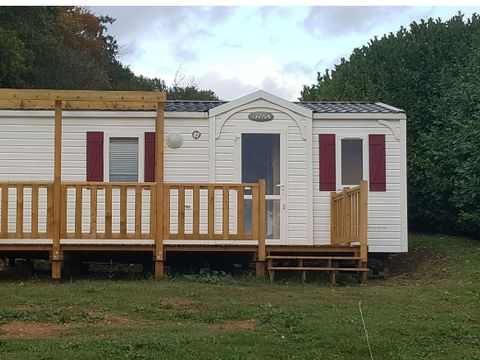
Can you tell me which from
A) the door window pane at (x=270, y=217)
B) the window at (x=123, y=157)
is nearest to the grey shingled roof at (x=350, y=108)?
the door window pane at (x=270, y=217)

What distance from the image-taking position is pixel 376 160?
41.1 feet

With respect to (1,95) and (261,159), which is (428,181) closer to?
(261,159)

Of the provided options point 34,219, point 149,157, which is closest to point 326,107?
point 149,157

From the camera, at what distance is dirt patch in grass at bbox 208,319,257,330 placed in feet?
23.8

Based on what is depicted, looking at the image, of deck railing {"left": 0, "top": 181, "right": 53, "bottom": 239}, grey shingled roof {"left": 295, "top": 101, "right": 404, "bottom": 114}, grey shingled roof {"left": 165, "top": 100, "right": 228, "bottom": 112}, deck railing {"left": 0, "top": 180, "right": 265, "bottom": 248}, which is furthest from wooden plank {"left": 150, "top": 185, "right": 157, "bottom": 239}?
grey shingled roof {"left": 295, "top": 101, "right": 404, "bottom": 114}

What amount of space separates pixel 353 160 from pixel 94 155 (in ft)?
13.5

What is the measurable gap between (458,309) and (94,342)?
161 inches

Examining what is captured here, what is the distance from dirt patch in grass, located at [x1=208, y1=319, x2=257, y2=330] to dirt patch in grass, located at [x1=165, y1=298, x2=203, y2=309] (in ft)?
2.71

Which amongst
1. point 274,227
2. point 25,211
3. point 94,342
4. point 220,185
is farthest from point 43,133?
point 94,342

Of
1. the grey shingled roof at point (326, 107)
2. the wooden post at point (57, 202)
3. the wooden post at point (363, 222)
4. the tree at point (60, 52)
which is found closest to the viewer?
the wooden post at point (363, 222)

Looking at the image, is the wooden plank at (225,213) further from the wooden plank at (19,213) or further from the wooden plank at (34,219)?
the wooden plank at (19,213)

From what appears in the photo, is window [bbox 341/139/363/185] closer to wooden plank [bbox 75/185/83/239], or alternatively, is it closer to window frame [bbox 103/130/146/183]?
window frame [bbox 103/130/146/183]

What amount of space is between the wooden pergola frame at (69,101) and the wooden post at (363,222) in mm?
2759

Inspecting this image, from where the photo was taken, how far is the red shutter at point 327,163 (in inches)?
492
